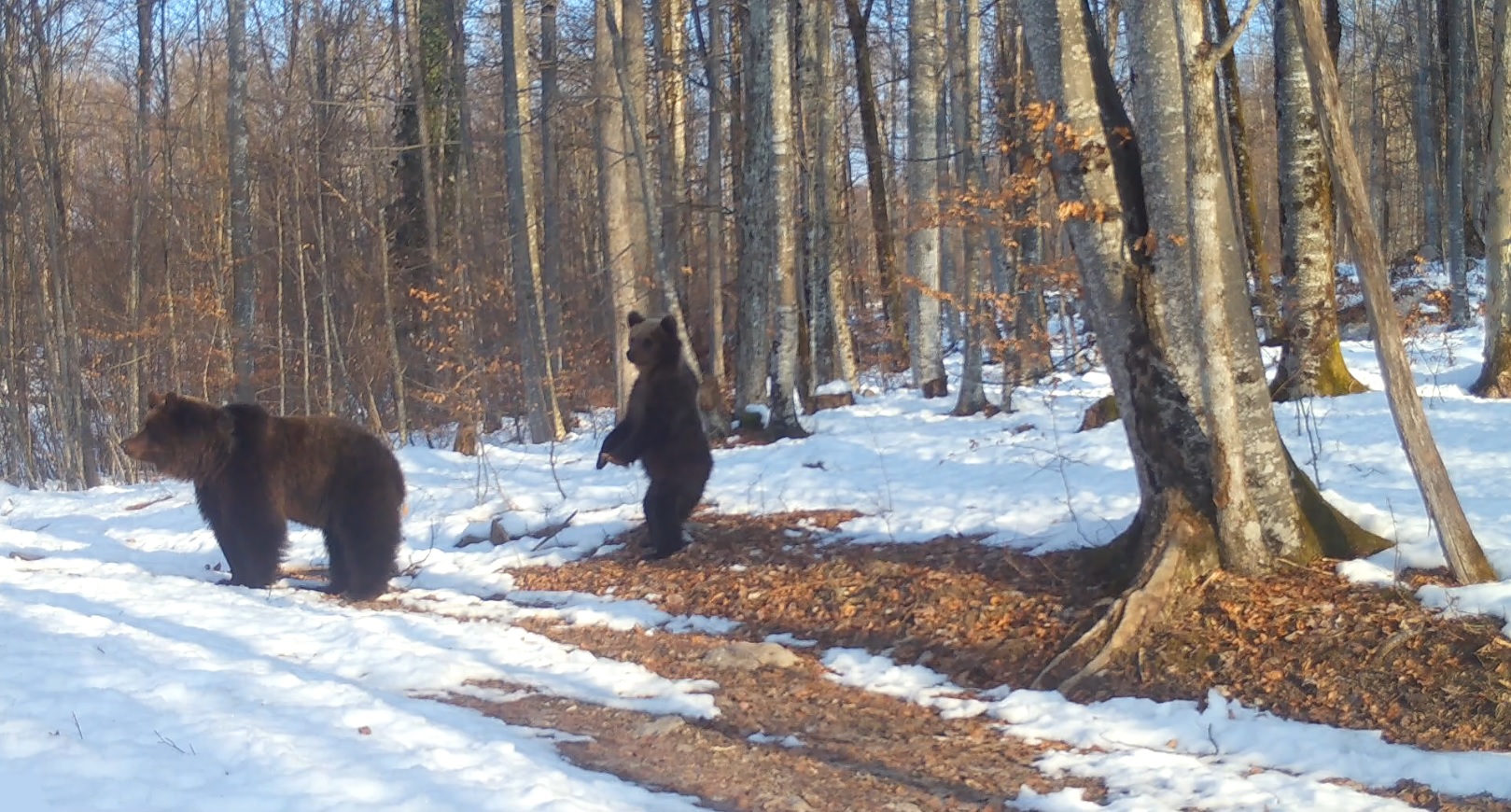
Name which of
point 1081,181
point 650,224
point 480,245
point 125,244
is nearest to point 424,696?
point 1081,181

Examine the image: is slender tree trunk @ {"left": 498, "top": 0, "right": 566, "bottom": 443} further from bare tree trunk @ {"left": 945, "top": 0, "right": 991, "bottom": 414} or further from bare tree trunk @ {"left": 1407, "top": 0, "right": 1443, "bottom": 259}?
bare tree trunk @ {"left": 1407, "top": 0, "right": 1443, "bottom": 259}

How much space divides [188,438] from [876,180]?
694 inches

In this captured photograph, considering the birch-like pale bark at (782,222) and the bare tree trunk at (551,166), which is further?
the bare tree trunk at (551,166)

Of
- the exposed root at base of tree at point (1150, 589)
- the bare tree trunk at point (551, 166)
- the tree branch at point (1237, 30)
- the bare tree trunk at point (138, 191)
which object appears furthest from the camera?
the bare tree trunk at point (138, 191)

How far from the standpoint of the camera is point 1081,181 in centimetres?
770

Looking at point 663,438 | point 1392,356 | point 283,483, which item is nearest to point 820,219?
point 663,438

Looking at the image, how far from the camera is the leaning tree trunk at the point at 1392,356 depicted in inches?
263

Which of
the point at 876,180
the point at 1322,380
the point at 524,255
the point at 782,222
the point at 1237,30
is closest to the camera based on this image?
the point at 1237,30

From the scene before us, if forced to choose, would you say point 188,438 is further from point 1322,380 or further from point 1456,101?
point 1456,101

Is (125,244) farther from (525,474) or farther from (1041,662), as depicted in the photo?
(1041,662)

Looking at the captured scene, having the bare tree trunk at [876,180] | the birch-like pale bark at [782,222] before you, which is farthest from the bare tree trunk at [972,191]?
the birch-like pale bark at [782,222]

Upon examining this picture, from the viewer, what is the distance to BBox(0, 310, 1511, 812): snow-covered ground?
4645mm

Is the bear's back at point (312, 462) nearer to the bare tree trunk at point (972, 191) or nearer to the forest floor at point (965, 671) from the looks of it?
the forest floor at point (965, 671)

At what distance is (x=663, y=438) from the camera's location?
1047 centimetres
